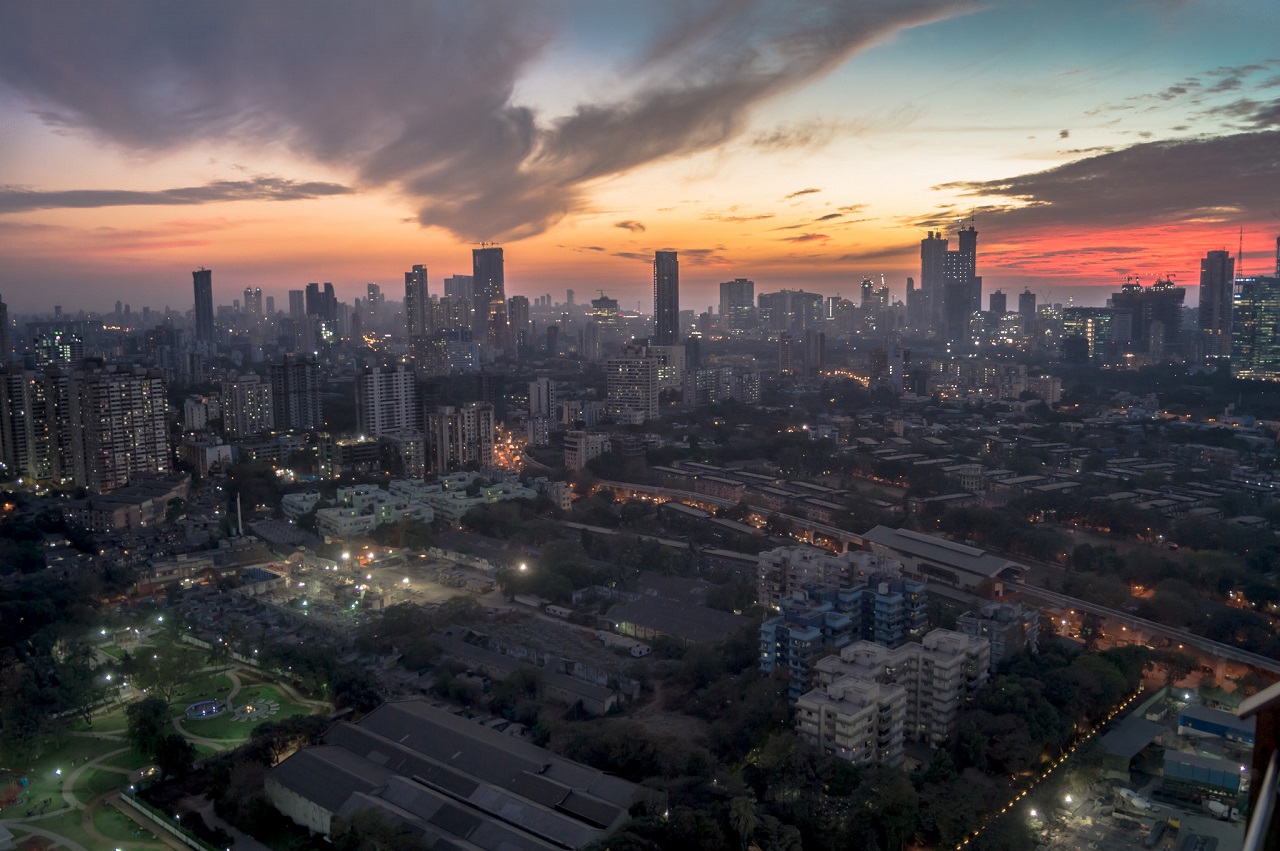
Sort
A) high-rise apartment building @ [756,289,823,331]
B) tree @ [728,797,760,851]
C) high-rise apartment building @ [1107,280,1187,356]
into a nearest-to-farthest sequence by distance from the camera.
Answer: tree @ [728,797,760,851], high-rise apartment building @ [1107,280,1187,356], high-rise apartment building @ [756,289,823,331]

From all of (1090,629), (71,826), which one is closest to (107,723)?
(71,826)

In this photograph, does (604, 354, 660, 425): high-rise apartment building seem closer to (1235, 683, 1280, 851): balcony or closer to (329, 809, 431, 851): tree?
(329, 809, 431, 851): tree

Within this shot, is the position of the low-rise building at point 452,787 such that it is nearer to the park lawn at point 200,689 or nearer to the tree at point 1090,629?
the park lawn at point 200,689

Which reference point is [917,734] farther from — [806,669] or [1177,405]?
[1177,405]

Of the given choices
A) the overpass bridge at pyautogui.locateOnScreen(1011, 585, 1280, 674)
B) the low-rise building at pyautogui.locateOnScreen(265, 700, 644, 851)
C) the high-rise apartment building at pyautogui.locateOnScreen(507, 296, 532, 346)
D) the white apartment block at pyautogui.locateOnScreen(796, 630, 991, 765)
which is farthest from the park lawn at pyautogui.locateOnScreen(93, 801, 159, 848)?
the high-rise apartment building at pyautogui.locateOnScreen(507, 296, 532, 346)

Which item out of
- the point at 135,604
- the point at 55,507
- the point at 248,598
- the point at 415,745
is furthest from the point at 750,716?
the point at 55,507

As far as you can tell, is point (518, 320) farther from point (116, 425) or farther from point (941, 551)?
point (941, 551)
